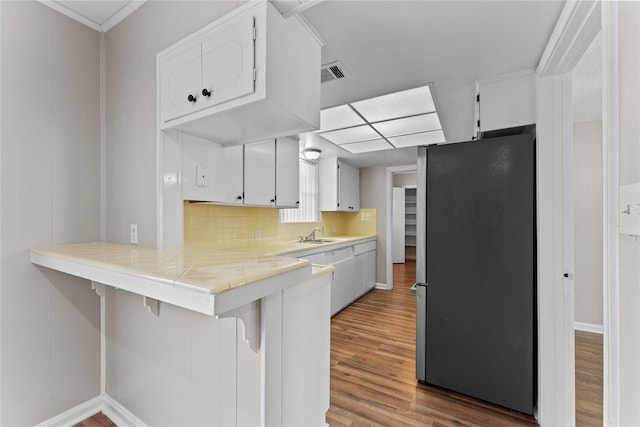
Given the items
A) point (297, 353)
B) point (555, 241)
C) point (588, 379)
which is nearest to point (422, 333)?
point (555, 241)

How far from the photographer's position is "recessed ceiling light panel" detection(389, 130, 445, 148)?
120 inches

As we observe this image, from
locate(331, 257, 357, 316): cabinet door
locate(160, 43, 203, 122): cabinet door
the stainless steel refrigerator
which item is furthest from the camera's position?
locate(331, 257, 357, 316): cabinet door

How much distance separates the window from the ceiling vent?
6.93 ft

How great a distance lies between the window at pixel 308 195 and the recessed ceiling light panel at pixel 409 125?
4.77 ft

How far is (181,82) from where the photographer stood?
1405mm

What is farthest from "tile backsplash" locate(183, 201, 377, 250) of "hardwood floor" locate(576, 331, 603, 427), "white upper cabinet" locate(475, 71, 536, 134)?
"hardwood floor" locate(576, 331, 603, 427)

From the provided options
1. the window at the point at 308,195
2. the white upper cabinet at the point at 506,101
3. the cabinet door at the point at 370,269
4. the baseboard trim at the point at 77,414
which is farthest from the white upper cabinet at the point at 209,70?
the cabinet door at the point at 370,269

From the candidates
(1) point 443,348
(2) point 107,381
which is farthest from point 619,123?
(2) point 107,381

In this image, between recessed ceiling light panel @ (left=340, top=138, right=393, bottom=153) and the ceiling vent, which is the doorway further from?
the ceiling vent

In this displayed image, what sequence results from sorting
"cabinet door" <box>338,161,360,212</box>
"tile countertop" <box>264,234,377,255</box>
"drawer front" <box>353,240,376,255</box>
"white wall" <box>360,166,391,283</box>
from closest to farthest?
1. "tile countertop" <box>264,234,377,255</box>
2. "drawer front" <box>353,240,376,255</box>
3. "cabinet door" <box>338,161,360,212</box>
4. "white wall" <box>360,166,391,283</box>

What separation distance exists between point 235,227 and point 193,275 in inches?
77.1

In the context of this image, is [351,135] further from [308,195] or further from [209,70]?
[209,70]

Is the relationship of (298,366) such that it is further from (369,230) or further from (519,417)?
(369,230)

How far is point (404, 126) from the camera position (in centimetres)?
279
